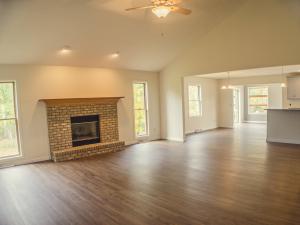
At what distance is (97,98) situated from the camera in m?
6.83

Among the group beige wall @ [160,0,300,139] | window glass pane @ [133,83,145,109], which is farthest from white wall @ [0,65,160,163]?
beige wall @ [160,0,300,139]

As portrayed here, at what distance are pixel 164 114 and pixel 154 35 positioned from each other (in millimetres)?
3257

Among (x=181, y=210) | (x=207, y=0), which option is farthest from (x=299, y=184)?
(x=207, y=0)

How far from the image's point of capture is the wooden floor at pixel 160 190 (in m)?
3.02

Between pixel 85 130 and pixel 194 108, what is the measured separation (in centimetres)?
505

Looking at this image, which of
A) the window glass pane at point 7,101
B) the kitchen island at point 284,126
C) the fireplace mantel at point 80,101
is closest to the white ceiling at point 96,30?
the window glass pane at point 7,101

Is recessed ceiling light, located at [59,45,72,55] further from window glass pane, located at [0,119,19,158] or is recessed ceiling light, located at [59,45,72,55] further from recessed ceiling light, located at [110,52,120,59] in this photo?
window glass pane, located at [0,119,19,158]

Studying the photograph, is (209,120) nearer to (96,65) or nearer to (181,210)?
(96,65)

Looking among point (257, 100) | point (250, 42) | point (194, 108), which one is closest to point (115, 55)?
point (250, 42)

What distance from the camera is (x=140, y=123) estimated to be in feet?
27.3

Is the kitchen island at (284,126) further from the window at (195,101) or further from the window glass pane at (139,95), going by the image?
the window glass pane at (139,95)

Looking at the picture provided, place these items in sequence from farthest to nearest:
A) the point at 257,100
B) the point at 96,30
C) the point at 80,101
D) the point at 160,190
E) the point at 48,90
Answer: the point at 257,100, the point at 80,101, the point at 48,90, the point at 96,30, the point at 160,190

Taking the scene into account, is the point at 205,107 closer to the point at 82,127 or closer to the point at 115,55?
the point at 115,55

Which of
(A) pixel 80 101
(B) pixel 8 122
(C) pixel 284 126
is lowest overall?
(C) pixel 284 126
